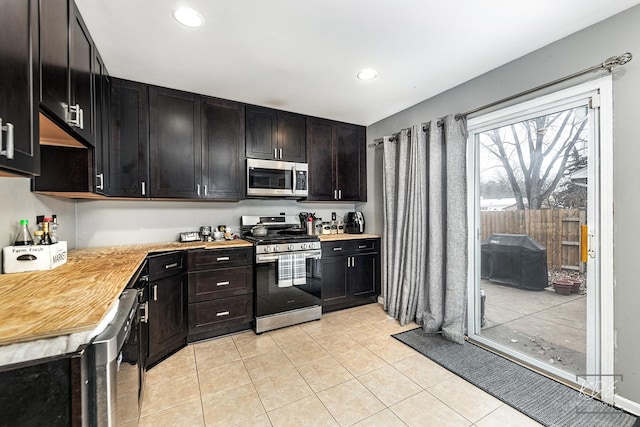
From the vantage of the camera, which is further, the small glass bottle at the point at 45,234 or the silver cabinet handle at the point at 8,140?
the small glass bottle at the point at 45,234

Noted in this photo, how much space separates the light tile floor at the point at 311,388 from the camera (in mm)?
1688

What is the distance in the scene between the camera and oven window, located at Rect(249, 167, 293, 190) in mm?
3160

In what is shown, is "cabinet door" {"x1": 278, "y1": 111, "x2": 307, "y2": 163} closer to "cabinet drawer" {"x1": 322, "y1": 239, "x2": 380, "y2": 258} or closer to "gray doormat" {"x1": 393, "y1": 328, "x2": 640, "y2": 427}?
"cabinet drawer" {"x1": 322, "y1": 239, "x2": 380, "y2": 258}

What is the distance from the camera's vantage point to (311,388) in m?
1.97

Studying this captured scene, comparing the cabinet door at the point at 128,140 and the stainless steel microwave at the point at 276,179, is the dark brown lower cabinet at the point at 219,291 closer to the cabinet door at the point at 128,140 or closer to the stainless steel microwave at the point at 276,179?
the stainless steel microwave at the point at 276,179

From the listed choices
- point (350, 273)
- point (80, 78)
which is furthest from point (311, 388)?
point (80, 78)

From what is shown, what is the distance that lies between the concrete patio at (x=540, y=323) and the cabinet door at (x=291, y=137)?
2.52m

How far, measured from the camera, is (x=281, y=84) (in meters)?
2.67

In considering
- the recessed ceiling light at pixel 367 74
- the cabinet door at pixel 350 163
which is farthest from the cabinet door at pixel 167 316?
the recessed ceiling light at pixel 367 74

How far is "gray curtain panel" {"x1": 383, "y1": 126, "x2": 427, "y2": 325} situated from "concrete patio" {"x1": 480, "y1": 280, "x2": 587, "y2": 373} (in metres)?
0.70

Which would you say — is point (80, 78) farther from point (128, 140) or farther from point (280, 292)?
point (280, 292)

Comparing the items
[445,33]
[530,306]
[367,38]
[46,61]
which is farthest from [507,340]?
[46,61]

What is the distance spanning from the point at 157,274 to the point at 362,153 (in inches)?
118

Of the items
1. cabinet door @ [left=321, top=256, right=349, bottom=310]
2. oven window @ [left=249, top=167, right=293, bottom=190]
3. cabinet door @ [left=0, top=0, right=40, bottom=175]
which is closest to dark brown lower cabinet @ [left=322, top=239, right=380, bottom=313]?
cabinet door @ [left=321, top=256, right=349, bottom=310]
